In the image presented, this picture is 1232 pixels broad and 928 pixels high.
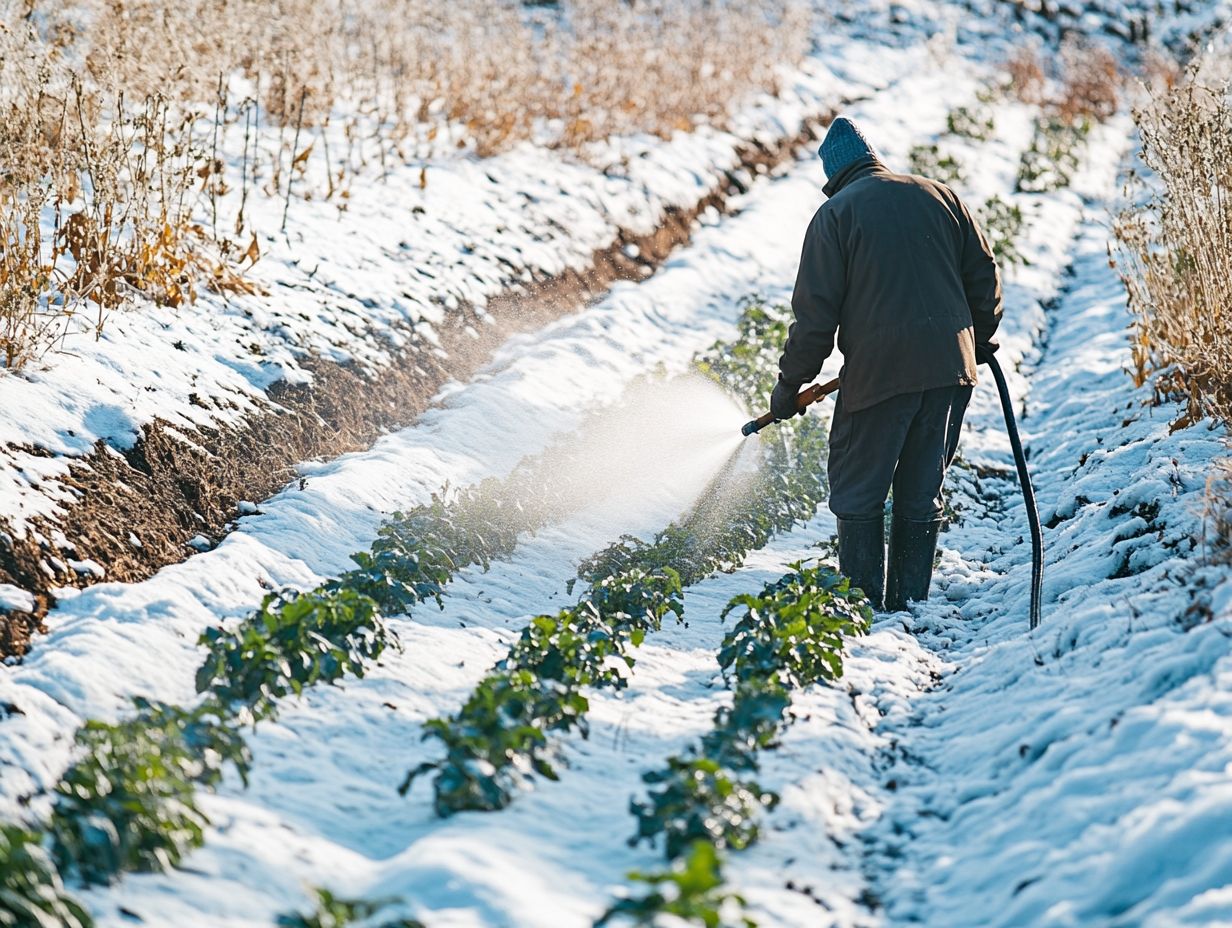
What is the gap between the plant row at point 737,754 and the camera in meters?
2.70

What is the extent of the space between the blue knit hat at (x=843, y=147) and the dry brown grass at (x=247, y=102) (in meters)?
3.84

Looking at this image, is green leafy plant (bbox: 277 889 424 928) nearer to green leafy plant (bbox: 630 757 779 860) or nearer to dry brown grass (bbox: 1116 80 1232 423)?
green leafy plant (bbox: 630 757 779 860)

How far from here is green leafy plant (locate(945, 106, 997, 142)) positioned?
60.7 ft

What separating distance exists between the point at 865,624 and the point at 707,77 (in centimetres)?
1341

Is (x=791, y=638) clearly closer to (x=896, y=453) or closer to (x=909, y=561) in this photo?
(x=896, y=453)

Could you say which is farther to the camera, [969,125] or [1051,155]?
[969,125]

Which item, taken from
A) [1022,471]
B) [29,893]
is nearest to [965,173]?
[1022,471]

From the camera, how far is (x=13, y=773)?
3.34m

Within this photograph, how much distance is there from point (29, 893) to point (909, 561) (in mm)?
4366

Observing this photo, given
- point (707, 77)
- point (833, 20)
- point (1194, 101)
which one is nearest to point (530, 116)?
point (707, 77)

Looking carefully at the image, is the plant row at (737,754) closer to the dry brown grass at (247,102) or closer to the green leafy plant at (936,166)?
the dry brown grass at (247,102)

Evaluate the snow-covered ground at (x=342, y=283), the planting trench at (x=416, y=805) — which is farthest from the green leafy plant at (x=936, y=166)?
the planting trench at (x=416, y=805)

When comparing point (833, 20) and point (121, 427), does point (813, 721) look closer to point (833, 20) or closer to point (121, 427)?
point (121, 427)

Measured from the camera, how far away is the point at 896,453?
5543 millimetres
